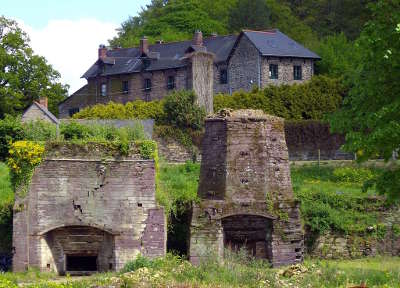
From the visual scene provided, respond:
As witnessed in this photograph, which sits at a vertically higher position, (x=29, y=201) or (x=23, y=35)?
(x=23, y=35)

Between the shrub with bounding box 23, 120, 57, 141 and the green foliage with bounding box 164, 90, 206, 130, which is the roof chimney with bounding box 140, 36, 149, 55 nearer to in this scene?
the green foliage with bounding box 164, 90, 206, 130

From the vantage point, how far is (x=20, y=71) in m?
60.3

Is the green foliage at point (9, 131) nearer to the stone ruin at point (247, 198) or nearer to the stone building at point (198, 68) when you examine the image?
the stone ruin at point (247, 198)

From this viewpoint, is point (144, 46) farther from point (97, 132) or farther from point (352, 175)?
point (97, 132)

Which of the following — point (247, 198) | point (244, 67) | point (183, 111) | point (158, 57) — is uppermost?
point (158, 57)

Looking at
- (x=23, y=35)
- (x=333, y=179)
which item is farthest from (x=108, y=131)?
(x=23, y=35)

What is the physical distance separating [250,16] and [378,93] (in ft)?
177

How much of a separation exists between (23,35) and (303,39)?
75.5 ft

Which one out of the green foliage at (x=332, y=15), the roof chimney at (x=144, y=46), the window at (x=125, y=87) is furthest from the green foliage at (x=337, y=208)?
the green foliage at (x=332, y=15)

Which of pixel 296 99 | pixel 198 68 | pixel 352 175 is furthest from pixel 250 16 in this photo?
pixel 352 175

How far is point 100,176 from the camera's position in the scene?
25422mm

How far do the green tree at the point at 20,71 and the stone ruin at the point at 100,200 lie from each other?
34.3m

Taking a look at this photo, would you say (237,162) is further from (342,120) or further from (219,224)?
(342,120)

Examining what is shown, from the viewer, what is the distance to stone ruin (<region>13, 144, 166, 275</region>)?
25.3 m
